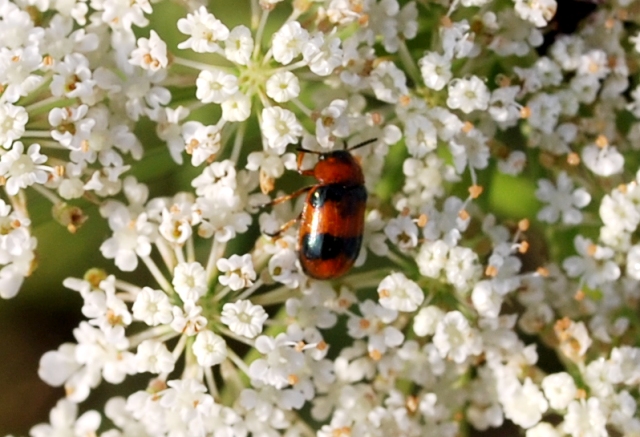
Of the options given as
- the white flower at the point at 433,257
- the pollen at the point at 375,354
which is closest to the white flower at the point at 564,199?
the white flower at the point at 433,257

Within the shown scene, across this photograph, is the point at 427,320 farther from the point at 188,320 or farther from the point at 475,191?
the point at 188,320

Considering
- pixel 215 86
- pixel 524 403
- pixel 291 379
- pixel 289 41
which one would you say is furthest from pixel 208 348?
pixel 524 403

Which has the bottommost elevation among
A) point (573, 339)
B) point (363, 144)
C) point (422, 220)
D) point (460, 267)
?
point (573, 339)

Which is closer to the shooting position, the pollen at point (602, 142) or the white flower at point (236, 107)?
the white flower at point (236, 107)

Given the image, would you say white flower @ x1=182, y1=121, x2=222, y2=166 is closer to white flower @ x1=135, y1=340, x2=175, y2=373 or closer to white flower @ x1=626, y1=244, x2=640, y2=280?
white flower @ x1=135, y1=340, x2=175, y2=373

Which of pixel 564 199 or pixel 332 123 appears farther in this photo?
pixel 564 199

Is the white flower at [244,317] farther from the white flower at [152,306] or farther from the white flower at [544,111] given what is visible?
the white flower at [544,111]
